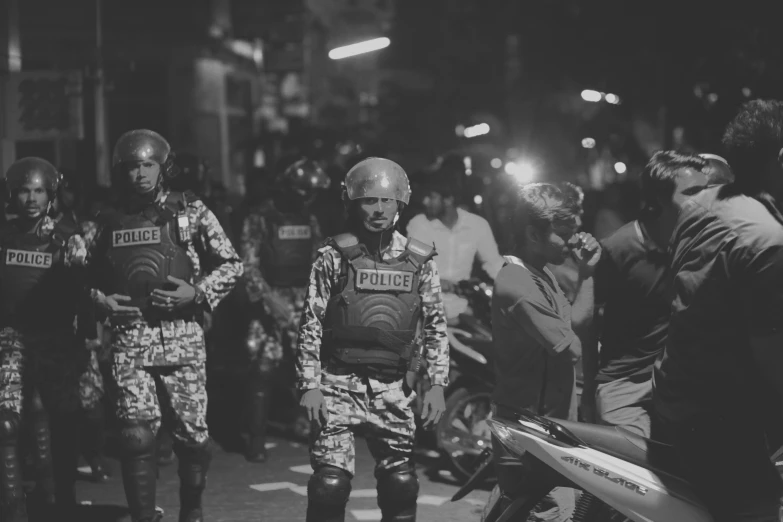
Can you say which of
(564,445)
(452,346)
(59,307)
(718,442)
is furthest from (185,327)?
(718,442)

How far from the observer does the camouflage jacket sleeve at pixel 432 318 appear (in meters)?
5.97

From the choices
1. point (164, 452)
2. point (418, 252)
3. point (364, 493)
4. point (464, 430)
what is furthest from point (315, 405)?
point (164, 452)

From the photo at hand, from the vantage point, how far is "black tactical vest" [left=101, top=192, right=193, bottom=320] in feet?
22.1

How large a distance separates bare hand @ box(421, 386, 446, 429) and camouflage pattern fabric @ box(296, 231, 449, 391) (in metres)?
0.06

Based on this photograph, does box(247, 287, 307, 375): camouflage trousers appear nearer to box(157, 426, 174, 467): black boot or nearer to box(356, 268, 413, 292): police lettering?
box(157, 426, 174, 467): black boot

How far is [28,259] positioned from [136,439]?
1.50m

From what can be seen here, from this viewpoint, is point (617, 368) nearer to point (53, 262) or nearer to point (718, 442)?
point (718, 442)

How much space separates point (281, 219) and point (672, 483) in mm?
5973

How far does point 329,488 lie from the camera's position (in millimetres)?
5617

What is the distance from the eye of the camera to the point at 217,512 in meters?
7.64

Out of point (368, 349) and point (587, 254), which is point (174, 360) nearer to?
point (368, 349)

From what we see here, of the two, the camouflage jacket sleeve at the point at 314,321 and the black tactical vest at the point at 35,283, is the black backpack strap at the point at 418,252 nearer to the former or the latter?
the camouflage jacket sleeve at the point at 314,321

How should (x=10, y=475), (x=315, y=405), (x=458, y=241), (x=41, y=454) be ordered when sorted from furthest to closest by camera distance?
(x=458, y=241) → (x=41, y=454) → (x=10, y=475) → (x=315, y=405)

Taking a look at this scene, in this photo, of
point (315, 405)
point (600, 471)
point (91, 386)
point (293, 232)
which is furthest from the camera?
point (293, 232)
